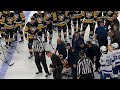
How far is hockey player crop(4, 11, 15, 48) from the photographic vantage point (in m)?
8.64

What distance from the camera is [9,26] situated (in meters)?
8.71

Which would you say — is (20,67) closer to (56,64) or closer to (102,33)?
(56,64)

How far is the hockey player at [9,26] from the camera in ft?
28.3

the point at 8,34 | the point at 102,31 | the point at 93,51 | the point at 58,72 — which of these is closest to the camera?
the point at 58,72

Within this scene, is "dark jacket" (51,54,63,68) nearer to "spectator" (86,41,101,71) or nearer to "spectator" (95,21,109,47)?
"spectator" (86,41,101,71)

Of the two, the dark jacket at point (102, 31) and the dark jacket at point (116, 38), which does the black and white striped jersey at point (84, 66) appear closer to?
the dark jacket at point (116, 38)

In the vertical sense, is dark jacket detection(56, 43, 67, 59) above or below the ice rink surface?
above

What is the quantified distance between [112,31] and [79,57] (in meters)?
1.42

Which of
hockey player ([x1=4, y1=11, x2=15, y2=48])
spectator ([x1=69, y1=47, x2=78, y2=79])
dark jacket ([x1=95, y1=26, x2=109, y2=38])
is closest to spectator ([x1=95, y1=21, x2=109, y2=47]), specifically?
dark jacket ([x1=95, y1=26, x2=109, y2=38])

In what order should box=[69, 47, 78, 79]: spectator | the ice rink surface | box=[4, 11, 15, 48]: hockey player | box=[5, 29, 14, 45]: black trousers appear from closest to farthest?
box=[69, 47, 78, 79]: spectator < the ice rink surface < box=[4, 11, 15, 48]: hockey player < box=[5, 29, 14, 45]: black trousers

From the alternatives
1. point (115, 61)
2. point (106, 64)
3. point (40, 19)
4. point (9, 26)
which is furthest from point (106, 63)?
point (9, 26)
